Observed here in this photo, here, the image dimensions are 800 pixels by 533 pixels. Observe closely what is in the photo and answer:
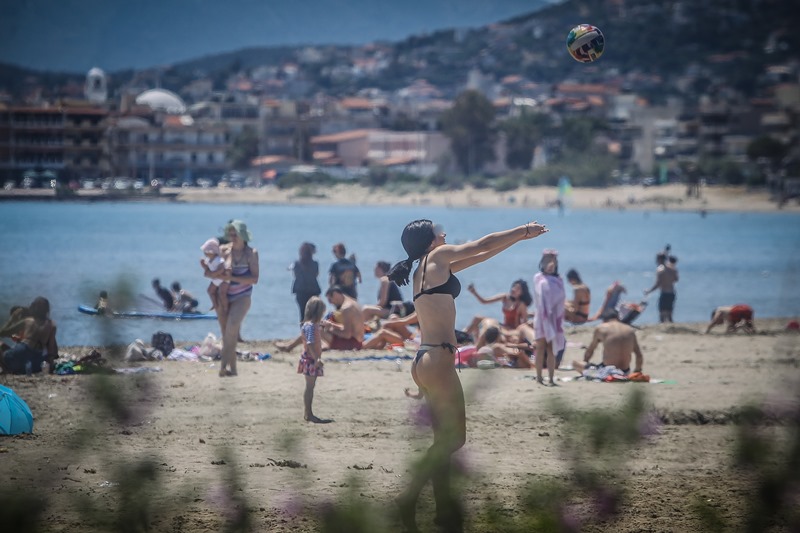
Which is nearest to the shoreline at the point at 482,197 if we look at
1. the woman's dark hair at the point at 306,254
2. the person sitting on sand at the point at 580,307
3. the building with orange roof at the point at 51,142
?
the building with orange roof at the point at 51,142

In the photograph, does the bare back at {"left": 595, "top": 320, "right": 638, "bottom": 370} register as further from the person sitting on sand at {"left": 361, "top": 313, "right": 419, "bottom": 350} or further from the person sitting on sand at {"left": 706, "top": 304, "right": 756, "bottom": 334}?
the person sitting on sand at {"left": 706, "top": 304, "right": 756, "bottom": 334}

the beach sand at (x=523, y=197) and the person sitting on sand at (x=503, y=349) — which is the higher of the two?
the person sitting on sand at (x=503, y=349)

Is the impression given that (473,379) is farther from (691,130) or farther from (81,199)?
(691,130)

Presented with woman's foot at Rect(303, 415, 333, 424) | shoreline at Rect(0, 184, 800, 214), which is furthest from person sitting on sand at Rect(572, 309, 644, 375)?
shoreline at Rect(0, 184, 800, 214)

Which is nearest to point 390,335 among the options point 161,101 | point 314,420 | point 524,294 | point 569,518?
point 524,294

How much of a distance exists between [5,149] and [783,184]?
209 ft

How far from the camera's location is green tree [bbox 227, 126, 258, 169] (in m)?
110

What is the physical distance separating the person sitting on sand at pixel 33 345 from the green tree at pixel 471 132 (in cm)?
9706

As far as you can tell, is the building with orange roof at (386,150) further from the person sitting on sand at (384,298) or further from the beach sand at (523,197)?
the person sitting on sand at (384,298)

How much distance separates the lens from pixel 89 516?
9.12 feet

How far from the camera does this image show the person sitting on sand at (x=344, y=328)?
13641 millimetres

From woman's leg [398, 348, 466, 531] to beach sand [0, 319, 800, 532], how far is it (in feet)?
0.29

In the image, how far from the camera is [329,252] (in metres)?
47.8

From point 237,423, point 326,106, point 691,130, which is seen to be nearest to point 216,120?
point 326,106
